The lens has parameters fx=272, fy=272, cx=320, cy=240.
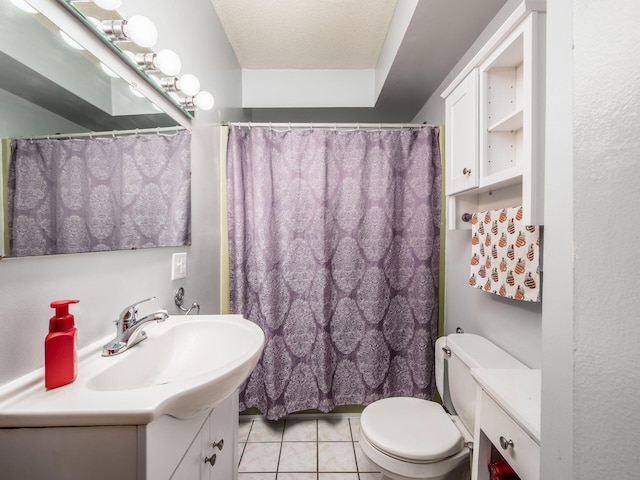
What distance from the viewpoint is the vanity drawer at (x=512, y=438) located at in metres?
0.65

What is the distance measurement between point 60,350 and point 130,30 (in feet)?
2.88

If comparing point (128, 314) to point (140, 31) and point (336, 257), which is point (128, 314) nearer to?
point (140, 31)

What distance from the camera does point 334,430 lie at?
67.4 inches

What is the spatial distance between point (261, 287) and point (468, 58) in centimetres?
176

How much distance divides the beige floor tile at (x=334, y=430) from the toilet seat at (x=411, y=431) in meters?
0.53

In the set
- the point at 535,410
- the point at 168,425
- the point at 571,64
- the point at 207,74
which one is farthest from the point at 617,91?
the point at 207,74

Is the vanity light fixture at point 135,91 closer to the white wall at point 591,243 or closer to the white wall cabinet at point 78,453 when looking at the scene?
the white wall cabinet at point 78,453

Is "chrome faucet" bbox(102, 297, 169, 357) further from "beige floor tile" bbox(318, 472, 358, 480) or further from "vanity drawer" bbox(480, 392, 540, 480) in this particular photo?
"beige floor tile" bbox(318, 472, 358, 480)

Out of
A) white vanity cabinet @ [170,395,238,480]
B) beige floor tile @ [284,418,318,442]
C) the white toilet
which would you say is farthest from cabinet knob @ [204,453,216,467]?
beige floor tile @ [284,418,318,442]

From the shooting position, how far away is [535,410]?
2.27 feet

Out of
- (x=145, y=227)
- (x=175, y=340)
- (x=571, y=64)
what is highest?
(x=571, y=64)

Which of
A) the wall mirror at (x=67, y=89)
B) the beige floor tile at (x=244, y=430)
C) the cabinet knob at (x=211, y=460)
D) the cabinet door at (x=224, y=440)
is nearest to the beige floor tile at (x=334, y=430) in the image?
the beige floor tile at (x=244, y=430)

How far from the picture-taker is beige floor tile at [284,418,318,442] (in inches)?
64.6

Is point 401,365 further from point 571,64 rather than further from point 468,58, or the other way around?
point 468,58
